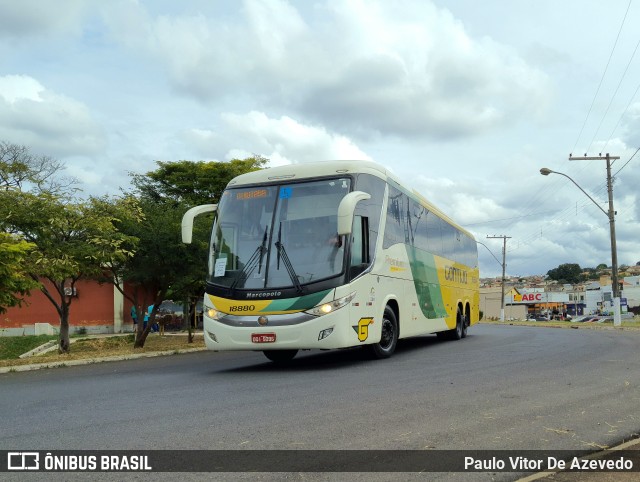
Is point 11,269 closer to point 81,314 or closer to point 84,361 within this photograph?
point 84,361

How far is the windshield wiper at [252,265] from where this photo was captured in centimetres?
1151

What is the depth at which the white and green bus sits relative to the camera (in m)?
11.1

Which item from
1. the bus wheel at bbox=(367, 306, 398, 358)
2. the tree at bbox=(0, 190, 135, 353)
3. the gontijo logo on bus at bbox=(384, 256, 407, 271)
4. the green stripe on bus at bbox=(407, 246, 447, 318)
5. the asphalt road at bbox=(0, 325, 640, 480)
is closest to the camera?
the asphalt road at bbox=(0, 325, 640, 480)

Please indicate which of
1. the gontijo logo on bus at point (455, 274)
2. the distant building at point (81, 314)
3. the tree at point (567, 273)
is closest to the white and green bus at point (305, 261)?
the gontijo logo on bus at point (455, 274)

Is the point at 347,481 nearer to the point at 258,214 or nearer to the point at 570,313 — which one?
the point at 258,214

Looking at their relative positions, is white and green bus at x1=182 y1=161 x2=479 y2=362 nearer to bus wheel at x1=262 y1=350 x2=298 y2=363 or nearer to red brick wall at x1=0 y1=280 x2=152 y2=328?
bus wheel at x1=262 y1=350 x2=298 y2=363

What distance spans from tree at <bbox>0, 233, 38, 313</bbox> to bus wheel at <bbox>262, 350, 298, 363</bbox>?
555cm

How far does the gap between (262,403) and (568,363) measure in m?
6.36

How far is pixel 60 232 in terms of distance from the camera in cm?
1734

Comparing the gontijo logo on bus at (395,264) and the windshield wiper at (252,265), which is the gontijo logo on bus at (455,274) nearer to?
the gontijo logo on bus at (395,264)

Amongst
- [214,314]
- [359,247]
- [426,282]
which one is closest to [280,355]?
[214,314]

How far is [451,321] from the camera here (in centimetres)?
1928

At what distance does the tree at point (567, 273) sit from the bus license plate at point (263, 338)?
17647cm

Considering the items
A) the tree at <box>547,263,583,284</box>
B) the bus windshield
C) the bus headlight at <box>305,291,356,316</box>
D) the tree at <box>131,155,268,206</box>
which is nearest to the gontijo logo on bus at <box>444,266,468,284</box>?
the bus windshield
